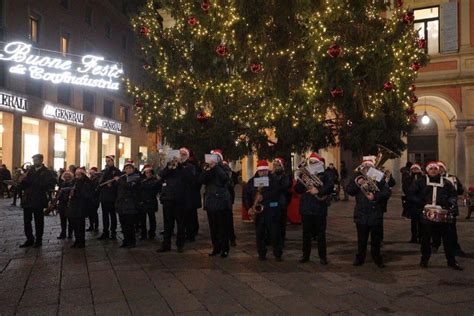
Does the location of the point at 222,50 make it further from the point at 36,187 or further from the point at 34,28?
the point at 34,28

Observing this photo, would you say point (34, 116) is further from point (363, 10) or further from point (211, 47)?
point (363, 10)

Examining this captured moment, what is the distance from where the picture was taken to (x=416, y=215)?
391 inches

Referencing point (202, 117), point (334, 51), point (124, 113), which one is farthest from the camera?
point (124, 113)

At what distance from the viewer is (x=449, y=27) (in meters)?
21.1

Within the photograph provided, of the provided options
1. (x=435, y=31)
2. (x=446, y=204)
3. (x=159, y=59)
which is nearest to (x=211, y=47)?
(x=159, y=59)

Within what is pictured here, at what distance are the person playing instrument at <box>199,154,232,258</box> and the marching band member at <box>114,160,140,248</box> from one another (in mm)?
1862

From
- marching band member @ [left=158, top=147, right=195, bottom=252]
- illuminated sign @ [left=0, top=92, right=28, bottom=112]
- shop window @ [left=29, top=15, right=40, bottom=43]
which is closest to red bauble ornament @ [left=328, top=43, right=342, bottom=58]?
marching band member @ [left=158, top=147, right=195, bottom=252]

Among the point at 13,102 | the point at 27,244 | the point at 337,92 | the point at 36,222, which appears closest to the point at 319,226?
the point at 337,92

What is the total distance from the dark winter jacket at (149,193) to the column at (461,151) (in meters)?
15.1

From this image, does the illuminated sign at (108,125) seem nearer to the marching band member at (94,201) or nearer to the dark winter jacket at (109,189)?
the marching band member at (94,201)

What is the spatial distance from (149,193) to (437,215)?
642 cm

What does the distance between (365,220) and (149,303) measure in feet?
12.5

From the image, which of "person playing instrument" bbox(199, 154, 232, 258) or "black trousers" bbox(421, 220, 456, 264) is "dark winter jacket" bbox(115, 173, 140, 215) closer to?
"person playing instrument" bbox(199, 154, 232, 258)

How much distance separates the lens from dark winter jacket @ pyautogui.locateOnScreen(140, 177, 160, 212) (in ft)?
35.4
